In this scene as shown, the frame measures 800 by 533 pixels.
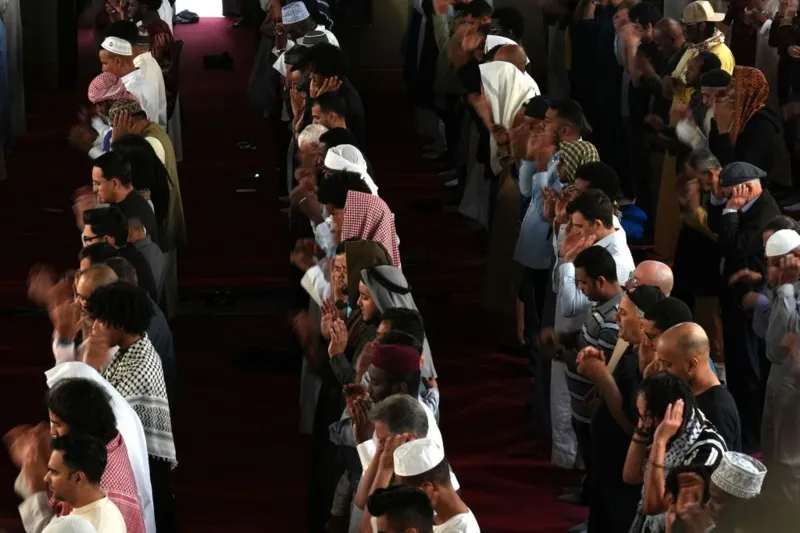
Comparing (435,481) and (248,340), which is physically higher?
(435,481)

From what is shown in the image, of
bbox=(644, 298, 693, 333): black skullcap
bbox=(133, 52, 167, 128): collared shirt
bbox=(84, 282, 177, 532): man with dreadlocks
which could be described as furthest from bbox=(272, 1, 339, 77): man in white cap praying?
bbox=(644, 298, 693, 333): black skullcap

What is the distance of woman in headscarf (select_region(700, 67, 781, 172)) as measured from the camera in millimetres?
8914

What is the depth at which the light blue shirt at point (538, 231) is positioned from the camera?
798cm

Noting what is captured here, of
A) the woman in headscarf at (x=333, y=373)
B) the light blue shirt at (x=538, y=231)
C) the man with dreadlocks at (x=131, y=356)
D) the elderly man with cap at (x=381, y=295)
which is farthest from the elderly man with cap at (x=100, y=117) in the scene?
the man with dreadlocks at (x=131, y=356)

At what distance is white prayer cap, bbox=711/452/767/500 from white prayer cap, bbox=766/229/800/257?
214 centimetres

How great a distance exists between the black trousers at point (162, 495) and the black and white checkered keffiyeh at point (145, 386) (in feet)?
0.40

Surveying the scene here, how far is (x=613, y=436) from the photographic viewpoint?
5.96 m

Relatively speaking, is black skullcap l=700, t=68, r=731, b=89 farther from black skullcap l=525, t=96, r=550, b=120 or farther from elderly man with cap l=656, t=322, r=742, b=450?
elderly man with cap l=656, t=322, r=742, b=450

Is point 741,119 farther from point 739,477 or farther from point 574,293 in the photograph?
point 739,477

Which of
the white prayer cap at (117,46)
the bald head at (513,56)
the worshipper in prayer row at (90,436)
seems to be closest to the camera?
the worshipper in prayer row at (90,436)

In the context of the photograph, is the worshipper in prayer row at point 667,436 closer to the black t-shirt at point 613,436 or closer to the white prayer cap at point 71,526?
the black t-shirt at point 613,436

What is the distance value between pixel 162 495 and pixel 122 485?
0.92 meters

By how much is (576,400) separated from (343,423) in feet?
3.98

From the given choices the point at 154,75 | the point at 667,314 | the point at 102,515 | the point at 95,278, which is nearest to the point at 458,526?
the point at 102,515
